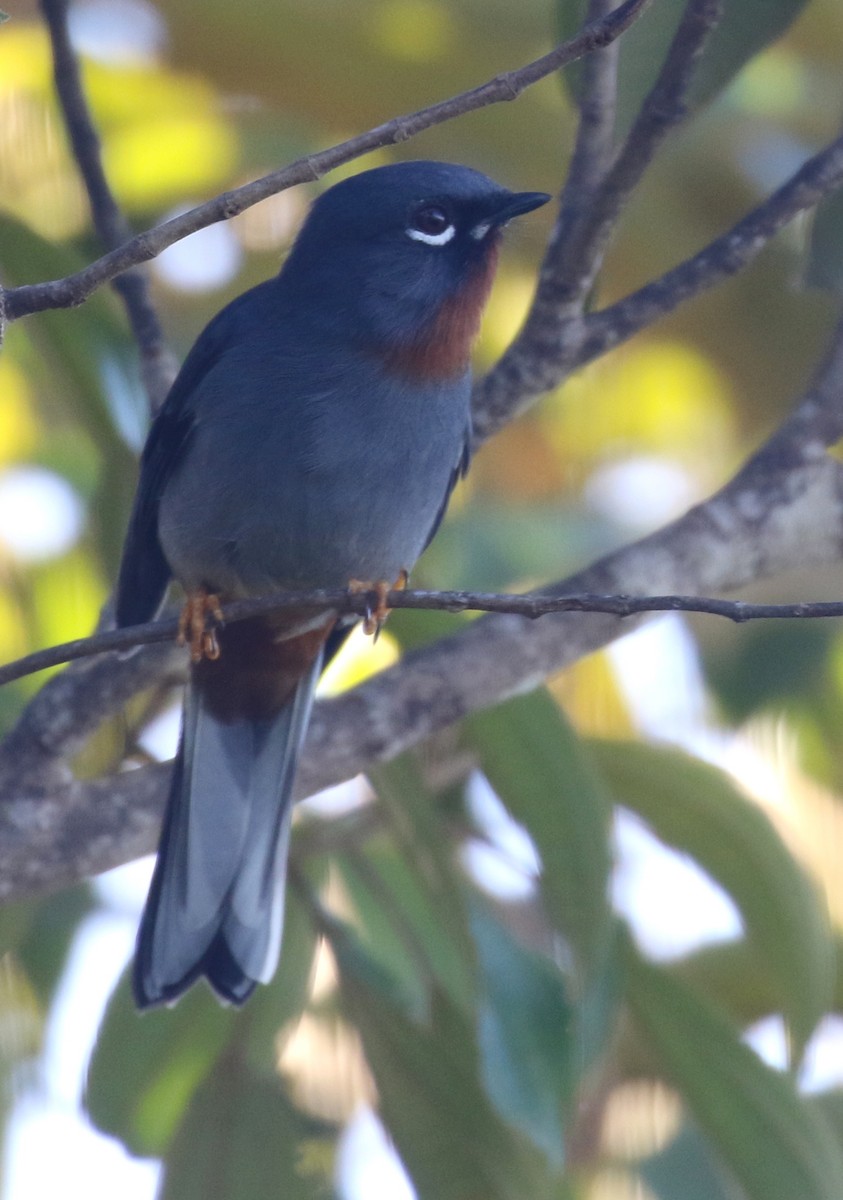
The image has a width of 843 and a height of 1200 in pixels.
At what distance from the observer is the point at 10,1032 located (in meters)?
4.46

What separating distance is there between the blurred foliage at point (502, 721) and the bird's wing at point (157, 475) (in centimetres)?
12

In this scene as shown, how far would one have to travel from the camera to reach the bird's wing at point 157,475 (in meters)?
3.72

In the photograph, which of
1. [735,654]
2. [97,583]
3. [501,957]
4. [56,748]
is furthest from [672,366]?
[56,748]

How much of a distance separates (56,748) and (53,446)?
87.2 inches

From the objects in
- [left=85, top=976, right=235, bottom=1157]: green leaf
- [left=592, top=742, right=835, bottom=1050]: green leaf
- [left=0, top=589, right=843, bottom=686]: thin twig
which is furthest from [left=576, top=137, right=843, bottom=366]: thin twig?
[left=85, top=976, right=235, bottom=1157]: green leaf

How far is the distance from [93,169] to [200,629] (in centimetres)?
129

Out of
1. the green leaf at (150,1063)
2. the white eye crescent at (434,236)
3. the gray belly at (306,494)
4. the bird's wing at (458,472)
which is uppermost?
the white eye crescent at (434,236)

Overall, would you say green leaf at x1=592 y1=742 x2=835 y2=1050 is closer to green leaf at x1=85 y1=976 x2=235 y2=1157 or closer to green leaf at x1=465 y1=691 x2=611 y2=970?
green leaf at x1=465 y1=691 x2=611 y2=970

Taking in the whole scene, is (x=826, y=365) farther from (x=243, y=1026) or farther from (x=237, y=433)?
(x=243, y=1026)

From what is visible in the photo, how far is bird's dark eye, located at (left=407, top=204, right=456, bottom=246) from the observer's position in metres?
3.82

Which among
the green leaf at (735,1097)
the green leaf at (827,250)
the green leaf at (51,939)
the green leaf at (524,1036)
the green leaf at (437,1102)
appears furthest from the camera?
the green leaf at (51,939)

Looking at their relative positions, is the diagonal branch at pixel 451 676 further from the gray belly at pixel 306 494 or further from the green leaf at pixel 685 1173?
the green leaf at pixel 685 1173

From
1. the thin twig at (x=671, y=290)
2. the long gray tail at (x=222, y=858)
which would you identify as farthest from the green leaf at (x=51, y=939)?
the thin twig at (x=671, y=290)

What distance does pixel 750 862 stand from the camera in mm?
3660
